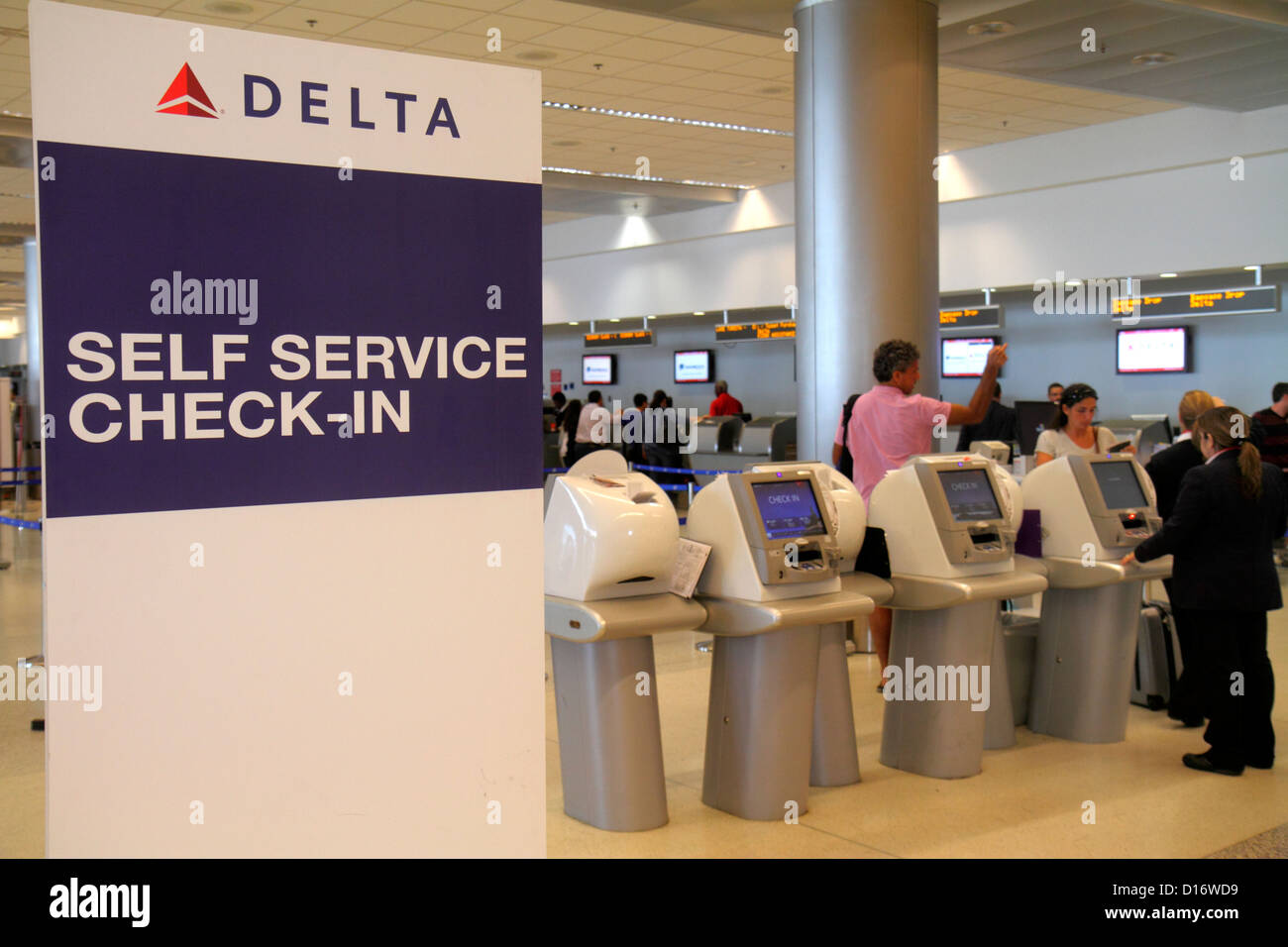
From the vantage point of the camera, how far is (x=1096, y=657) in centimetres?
502

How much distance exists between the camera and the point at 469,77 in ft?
5.73

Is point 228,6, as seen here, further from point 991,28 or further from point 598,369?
point 598,369

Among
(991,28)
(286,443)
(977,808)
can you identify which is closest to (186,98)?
(286,443)

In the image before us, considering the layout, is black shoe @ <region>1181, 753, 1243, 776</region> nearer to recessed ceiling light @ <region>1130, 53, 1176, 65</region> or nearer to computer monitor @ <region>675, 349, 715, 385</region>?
recessed ceiling light @ <region>1130, 53, 1176, 65</region>

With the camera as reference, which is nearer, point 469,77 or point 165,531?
point 165,531

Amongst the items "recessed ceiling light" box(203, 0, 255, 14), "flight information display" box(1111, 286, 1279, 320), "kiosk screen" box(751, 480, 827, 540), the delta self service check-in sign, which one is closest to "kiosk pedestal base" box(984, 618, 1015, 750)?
"kiosk screen" box(751, 480, 827, 540)

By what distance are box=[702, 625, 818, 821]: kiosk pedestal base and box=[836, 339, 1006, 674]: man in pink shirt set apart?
1.53 meters

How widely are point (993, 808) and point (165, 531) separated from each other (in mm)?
3412

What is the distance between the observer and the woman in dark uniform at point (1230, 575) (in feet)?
14.6

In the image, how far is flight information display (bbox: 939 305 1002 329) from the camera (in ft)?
41.2

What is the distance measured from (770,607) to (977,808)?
1111mm

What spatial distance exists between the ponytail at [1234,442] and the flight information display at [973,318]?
26.3 ft

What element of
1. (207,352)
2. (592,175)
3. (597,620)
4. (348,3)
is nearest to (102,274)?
(207,352)
